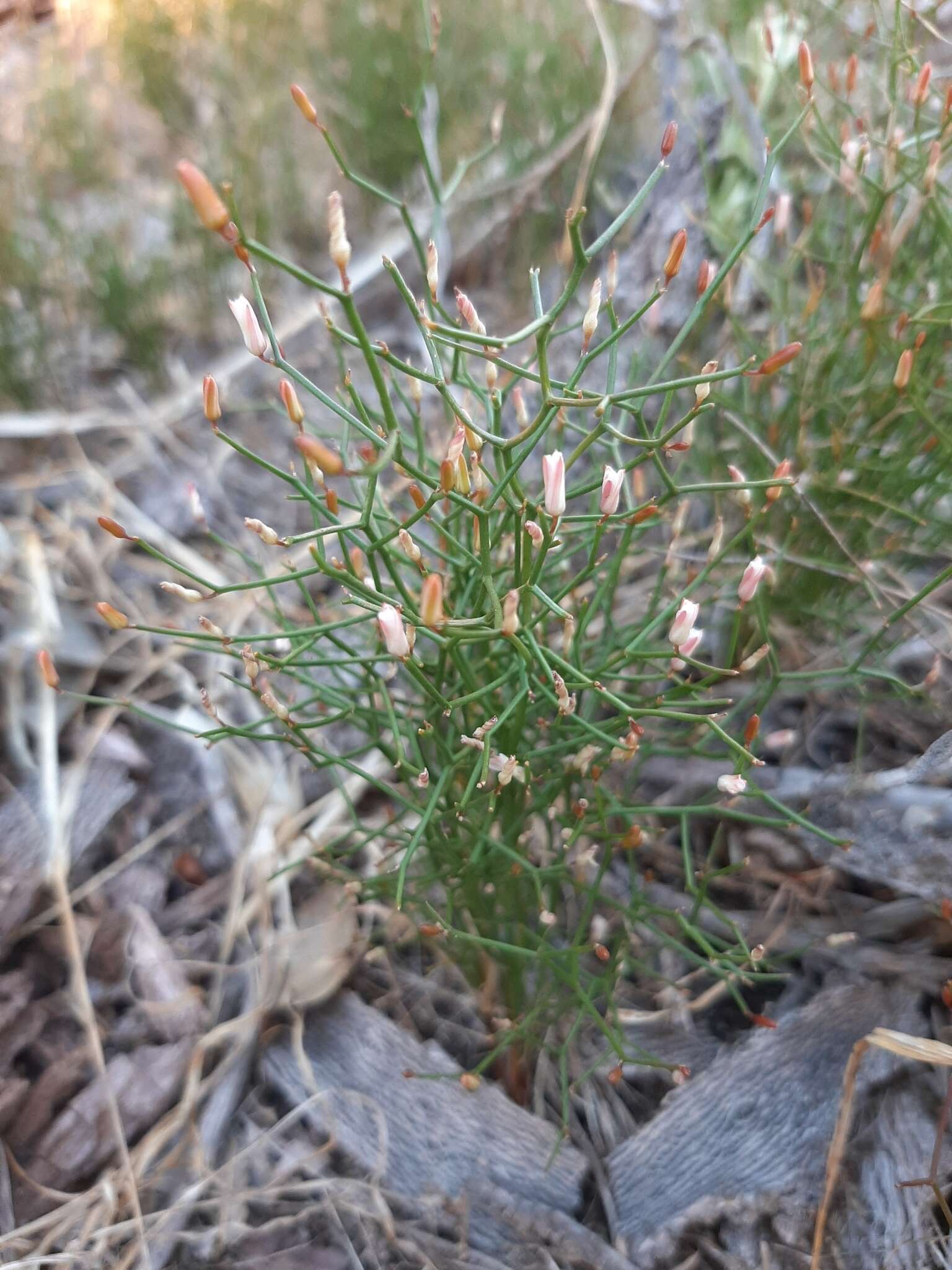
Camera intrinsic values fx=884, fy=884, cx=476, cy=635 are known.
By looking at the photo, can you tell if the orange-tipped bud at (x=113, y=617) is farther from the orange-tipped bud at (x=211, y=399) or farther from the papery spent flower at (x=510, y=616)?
the papery spent flower at (x=510, y=616)

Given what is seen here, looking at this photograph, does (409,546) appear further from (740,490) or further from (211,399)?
(740,490)

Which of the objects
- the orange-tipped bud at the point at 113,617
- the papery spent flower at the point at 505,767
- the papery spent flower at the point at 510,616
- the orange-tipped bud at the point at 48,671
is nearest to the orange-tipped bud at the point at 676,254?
the papery spent flower at the point at 510,616

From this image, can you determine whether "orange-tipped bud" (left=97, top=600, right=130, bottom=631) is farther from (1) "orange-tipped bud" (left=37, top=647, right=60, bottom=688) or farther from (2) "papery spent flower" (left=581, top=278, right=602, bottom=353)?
(2) "papery spent flower" (left=581, top=278, right=602, bottom=353)

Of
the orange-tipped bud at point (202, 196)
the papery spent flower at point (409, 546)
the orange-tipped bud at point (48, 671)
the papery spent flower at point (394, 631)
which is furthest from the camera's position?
the orange-tipped bud at point (48, 671)

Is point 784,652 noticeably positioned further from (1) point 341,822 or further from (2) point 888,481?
(1) point 341,822

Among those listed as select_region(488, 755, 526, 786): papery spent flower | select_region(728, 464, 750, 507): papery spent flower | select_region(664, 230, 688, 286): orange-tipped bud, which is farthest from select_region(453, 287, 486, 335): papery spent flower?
select_region(488, 755, 526, 786): papery spent flower

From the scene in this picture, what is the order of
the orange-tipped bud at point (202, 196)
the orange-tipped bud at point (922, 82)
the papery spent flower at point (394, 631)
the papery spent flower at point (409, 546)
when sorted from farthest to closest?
1. the orange-tipped bud at point (922, 82)
2. the papery spent flower at point (409, 546)
3. the papery spent flower at point (394, 631)
4. the orange-tipped bud at point (202, 196)
